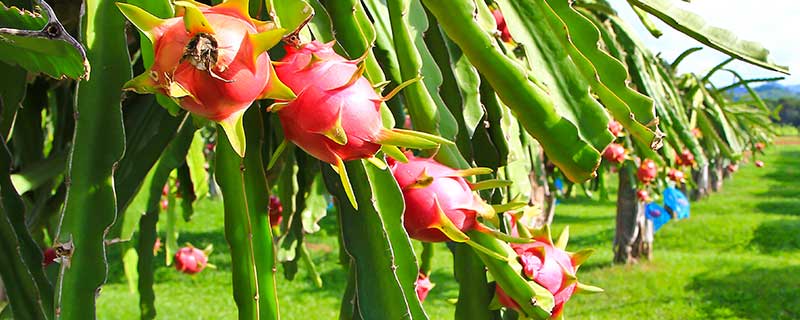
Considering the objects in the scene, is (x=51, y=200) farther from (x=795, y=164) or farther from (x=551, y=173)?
(x=795, y=164)

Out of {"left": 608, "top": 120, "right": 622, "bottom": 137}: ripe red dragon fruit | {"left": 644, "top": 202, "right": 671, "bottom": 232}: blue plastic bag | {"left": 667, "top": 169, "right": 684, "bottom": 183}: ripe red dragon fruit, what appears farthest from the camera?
{"left": 644, "top": 202, "right": 671, "bottom": 232}: blue plastic bag

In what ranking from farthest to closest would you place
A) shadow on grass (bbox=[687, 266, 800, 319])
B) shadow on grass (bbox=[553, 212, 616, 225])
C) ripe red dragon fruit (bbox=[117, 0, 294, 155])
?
shadow on grass (bbox=[553, 212, 616, 225])
shadow on grass (bbox=[687, 266, 800, 319])
ripe red dragon fruit (bbox=[117, 0, 294, 155])

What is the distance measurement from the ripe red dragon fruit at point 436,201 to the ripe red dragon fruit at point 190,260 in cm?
259

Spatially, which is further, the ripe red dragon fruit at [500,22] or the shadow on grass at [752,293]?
the shadow on grass at [752,293]

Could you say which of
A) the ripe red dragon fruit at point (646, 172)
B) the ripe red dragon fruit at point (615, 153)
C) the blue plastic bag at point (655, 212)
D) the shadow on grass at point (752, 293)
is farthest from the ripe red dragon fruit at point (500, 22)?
the blue plastic bag at point (655, 212)

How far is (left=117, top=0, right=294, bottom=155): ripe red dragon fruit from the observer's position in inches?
14.4

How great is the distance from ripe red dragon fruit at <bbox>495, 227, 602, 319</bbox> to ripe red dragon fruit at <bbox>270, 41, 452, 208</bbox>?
8.6 inches

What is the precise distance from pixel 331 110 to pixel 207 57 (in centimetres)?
9

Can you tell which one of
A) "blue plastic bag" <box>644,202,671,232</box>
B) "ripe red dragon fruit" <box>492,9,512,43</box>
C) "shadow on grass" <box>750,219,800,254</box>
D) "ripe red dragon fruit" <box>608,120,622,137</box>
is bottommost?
"shadow on grass" <box>750,219,800,254</box>

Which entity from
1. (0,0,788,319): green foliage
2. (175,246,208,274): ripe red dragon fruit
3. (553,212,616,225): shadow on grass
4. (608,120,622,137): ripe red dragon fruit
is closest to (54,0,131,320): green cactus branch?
(0,0,788,319): green foliage

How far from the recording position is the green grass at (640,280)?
578 cm

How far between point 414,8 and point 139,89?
323mm

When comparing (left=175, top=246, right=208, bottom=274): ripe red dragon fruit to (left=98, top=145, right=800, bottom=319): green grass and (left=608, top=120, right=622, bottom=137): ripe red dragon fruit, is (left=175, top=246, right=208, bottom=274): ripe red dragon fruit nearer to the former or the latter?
(left=608, top=120, right=622, bottom=137): ripe red dragon fruit

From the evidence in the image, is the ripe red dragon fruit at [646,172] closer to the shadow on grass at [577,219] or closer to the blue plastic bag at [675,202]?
the blue plastic bag at [675,202]
